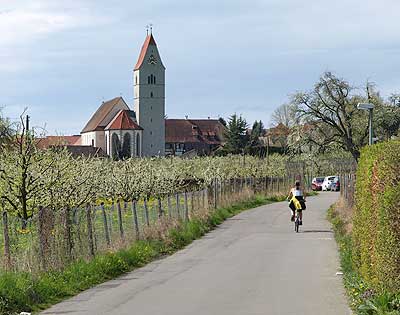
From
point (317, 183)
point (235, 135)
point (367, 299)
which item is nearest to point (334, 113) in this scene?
point (317, 183)

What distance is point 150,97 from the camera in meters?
128

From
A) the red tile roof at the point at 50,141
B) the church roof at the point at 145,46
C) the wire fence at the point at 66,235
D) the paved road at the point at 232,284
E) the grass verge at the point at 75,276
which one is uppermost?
the church roof at the point at 145,46

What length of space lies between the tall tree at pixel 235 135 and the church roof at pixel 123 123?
2044 cm

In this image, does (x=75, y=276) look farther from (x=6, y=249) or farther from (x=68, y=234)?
(x=6, y=249)

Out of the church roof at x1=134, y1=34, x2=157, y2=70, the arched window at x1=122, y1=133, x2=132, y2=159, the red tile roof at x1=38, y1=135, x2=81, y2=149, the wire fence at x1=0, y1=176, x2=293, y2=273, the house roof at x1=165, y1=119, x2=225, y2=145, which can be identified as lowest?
the wire fence at x1=0, y1=176, x2=293, y2=273

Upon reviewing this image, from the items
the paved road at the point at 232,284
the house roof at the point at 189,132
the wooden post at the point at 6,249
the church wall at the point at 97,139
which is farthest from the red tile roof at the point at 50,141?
the house roof at the point at 189,132

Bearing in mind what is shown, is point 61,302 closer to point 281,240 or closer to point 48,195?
point 48,195

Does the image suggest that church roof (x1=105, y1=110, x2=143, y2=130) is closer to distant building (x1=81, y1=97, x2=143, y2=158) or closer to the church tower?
distant building (x1=81, y1=97, x2=143, y2=158)

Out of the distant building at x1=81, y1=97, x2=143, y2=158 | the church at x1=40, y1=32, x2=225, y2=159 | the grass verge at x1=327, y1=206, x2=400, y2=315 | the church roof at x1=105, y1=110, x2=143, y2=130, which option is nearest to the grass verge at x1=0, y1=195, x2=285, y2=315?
the grass verge at x1=327, y1=206, x2=400, y2=315

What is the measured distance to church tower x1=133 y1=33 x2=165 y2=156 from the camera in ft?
406

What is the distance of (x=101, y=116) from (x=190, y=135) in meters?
22.7

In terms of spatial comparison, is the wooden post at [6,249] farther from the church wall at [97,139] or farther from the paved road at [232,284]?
the church wall at [97,139]

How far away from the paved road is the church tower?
99219 mm

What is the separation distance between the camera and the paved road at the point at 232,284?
38.8ft
